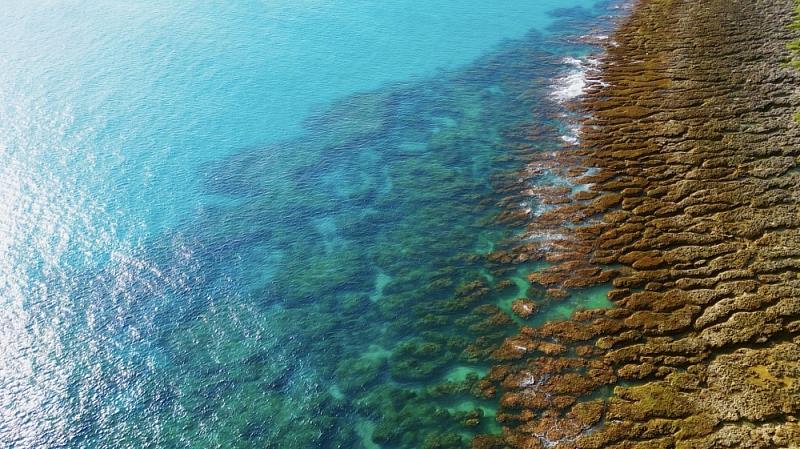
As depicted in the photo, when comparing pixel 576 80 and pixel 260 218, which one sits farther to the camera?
pixel 576 80

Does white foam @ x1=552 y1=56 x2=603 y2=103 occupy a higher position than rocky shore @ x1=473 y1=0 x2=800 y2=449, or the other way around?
white foam @ x1=552 y1=56 x2=603 y2=103

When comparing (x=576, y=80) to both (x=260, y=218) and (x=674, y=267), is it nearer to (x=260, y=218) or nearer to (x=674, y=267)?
(x=674, y=267)

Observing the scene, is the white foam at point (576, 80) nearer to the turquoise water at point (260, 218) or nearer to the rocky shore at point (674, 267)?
the turquoise water at point (260, 218)

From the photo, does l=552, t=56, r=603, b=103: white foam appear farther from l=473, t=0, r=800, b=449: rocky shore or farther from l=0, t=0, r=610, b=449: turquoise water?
l=473, t=0, r=800, b=449: rocky shore

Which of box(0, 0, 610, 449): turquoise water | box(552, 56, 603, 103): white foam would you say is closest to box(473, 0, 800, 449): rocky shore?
box(552, 56, 603, 103): white foam

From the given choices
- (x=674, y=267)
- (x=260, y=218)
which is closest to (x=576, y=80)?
(x=674, y=267)
